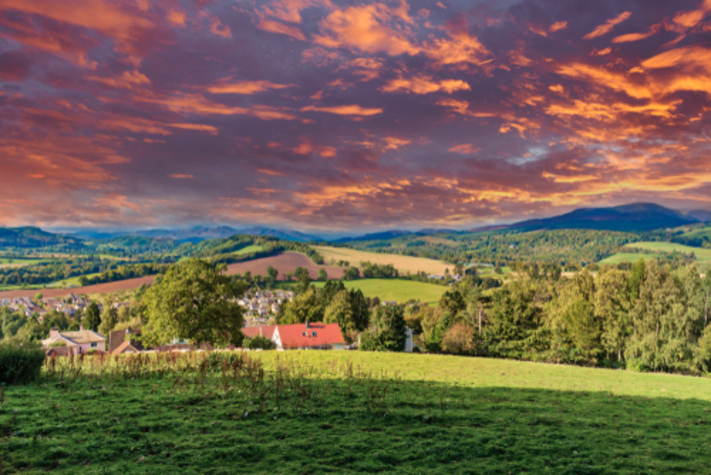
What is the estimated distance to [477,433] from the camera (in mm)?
9234

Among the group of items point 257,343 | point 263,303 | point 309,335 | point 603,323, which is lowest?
point 309,335

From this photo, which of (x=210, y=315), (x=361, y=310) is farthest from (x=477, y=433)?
(x=361, y=310)

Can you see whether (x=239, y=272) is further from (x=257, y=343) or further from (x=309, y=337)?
(x=257, y=343)

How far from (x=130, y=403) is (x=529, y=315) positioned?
54109 mm

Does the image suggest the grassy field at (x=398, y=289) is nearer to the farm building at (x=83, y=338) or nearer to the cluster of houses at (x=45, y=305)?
the farm building at (x=83, y=338)

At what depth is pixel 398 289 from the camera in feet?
459

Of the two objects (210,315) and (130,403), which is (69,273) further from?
(130,403)

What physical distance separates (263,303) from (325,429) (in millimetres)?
145398

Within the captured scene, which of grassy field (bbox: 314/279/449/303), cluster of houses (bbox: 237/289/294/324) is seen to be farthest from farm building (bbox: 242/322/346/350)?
cluster of houses (bbox: 237/289/294/324)

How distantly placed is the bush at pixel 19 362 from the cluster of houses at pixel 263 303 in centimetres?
11857

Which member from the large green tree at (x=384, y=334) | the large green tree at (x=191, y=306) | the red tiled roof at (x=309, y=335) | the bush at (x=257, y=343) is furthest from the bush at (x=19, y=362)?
the red tiled roof at (x=309, y=335)

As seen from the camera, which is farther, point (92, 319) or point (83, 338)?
point (92, 319)

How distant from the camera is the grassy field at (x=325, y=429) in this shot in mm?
6949

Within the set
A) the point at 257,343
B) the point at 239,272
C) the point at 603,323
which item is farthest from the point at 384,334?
the point at 239,272
